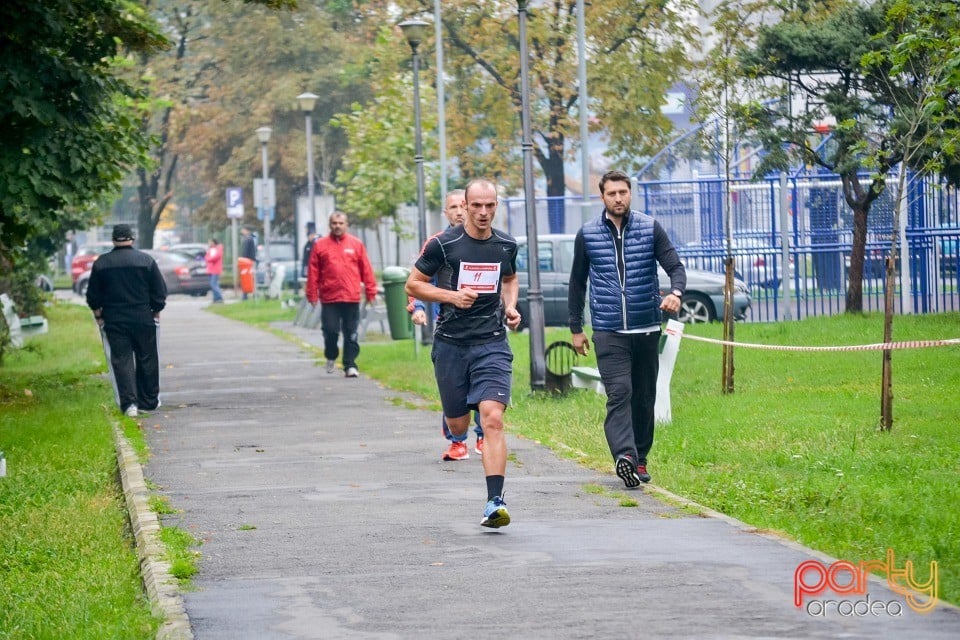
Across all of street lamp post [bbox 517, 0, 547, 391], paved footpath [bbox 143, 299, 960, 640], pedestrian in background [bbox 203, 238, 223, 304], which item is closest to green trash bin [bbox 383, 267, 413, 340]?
street lamp post [bbox 517, 0, 547, 391]

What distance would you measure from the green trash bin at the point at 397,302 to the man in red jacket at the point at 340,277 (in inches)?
171

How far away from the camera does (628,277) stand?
1007 cm

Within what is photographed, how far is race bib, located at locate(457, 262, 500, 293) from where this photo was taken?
30.5ft

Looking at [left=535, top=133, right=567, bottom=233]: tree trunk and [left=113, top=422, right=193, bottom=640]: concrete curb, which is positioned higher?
[left=535, top=133, right=567, bottom=233]: tree trunk

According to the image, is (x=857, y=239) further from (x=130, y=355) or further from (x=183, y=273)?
(x=183, y=273)

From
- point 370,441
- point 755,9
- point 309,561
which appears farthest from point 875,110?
point 309,561

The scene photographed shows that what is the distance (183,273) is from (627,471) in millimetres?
43443

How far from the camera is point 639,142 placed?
36.8 meters

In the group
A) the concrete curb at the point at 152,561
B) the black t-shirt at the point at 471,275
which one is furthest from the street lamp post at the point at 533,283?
the black t-shirt at the point at 471,275

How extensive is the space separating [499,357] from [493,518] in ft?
3.64

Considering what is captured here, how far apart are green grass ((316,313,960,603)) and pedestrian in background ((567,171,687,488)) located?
1.71ft

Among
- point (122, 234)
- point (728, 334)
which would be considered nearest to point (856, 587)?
point (728, 334)

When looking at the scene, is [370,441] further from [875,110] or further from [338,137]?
[338,137]

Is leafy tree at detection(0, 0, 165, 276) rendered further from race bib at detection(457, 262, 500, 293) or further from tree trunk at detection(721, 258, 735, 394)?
race bib at detection(457, 262, 500, 293)
